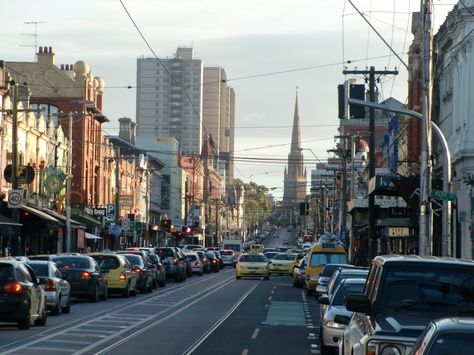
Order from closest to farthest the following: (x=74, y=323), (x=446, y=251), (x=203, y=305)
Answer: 1. (x=74, y=323)
2. (x=446, y=251)
3. (x=203, y=305)

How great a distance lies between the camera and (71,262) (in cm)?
3700

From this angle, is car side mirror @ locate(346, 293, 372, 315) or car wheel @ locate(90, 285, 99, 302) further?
car wheel @ locate(90, 285, 99, 302)

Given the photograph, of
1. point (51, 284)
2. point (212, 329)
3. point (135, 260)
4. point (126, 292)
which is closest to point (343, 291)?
point (212, 329)

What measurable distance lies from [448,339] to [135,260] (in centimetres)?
3796

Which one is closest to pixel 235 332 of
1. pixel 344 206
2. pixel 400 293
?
pixel 400 293

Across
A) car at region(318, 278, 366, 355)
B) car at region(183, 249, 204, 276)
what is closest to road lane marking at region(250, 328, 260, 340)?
car at region(318, 278, 366, 355)

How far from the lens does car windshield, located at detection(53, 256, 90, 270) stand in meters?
36.8

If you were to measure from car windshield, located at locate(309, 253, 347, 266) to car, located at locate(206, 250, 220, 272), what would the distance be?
113 ft

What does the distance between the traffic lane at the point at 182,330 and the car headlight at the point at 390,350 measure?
9.06m

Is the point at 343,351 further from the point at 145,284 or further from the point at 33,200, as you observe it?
→ the point at 33,200

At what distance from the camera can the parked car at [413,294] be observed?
41.4 feet

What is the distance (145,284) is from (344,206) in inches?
1429

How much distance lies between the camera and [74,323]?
2741cm

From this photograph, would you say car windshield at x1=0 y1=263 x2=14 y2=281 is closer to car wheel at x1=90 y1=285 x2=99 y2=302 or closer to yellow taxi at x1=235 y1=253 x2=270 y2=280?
car wheel at x1=90 y1=285 x2=99 y2=302
